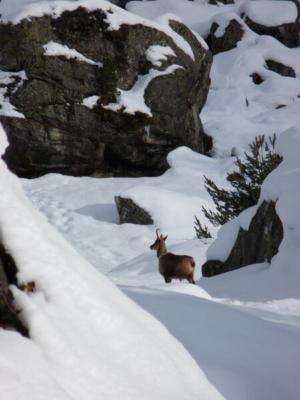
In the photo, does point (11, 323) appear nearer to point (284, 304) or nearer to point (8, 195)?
point (8, 195)

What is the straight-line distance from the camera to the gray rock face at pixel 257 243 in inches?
347

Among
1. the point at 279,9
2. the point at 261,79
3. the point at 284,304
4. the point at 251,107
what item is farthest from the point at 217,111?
the point at 284,304

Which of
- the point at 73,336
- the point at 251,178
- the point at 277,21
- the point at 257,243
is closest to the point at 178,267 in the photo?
the point at 257,243

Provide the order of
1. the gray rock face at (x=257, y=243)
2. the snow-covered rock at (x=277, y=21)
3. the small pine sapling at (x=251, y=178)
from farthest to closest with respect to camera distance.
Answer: the snow-covered rock at (x=277, y=21) < the small pine sapling at (x=251, y=178) < the gray rock face at (x=257, y=243)

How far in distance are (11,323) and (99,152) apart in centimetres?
1944

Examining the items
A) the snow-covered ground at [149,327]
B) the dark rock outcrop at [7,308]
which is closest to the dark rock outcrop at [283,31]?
the snow-covered ground at [149,327]

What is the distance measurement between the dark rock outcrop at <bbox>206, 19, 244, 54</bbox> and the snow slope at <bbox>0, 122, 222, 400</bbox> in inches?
1520

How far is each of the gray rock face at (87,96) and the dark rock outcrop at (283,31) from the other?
22.1 m

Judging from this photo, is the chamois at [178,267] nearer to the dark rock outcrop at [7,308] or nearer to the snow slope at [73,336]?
the snow slope at [73,336]

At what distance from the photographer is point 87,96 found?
2073 cm

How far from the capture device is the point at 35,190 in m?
18.7

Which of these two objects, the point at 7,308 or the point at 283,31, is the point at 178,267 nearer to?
the point at 7,308

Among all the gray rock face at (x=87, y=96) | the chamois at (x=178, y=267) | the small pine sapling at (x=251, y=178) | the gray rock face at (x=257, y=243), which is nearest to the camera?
the chamois at (x=178, y=267)

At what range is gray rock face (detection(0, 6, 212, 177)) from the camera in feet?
65.4
